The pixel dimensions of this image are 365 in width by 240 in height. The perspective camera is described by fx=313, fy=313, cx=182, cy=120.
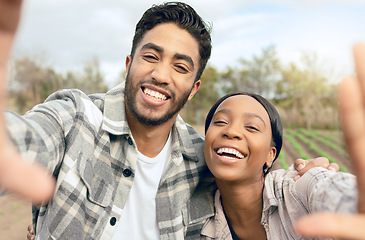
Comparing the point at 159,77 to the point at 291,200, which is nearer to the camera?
the point at 291,200

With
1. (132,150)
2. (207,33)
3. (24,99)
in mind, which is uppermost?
(207,33)

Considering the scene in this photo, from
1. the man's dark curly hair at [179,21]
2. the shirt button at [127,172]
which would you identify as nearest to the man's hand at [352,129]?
the shirt button at [127,172]

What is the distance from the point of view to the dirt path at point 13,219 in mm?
5191

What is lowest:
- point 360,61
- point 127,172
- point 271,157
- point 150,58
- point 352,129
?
point 127,172

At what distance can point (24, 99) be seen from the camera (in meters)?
23.7

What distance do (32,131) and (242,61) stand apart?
3315 cm

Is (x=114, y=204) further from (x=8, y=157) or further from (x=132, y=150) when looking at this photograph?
(x=8, y=157)

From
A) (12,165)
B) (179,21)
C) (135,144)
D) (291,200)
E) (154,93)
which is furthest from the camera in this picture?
(179,21)

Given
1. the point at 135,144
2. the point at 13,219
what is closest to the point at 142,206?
the point at 135,144

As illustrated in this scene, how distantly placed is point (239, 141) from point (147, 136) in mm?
665

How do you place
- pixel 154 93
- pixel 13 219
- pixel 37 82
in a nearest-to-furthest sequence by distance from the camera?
1. pixel 154 93
2. pixel 13 219
3. pixel 37 82

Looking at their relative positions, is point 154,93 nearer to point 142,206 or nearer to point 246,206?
point 142,206

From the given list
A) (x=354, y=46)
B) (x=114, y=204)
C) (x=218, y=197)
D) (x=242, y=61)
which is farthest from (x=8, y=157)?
(x=242, y=61)

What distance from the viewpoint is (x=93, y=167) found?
6.07ft
